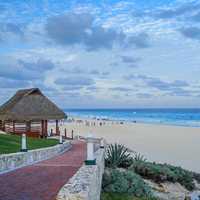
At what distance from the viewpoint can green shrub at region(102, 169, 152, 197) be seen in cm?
1308

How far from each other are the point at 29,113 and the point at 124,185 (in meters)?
17.0

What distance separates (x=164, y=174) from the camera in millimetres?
17484

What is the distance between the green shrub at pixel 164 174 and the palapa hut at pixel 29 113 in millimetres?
12731

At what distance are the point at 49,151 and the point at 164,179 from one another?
5.80 meters

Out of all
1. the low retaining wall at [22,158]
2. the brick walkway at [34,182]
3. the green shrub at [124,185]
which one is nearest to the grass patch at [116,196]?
the green shrub at [124,185]

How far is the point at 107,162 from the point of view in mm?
18891

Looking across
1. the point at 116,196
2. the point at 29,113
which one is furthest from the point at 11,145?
the point at 29,113

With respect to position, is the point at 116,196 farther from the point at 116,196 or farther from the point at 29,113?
the point at 29,113

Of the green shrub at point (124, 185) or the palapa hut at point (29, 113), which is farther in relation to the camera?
the palapa hut at point (29, 113)

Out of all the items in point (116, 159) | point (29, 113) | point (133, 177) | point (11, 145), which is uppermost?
point (29, 113)

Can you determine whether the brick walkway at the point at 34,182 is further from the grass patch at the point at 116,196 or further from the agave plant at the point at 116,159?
the agave plant at the point at 116,159

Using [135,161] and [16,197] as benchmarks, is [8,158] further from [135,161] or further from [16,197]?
[135,161]

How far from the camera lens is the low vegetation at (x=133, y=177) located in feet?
42.5

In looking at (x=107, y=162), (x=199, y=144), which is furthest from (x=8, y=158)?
(x=199, y=144)
